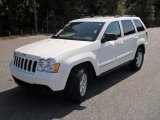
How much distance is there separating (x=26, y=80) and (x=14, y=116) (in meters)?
0.73

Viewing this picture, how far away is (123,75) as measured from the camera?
8.28 m

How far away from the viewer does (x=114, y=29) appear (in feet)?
24.5

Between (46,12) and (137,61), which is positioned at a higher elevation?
(46,12)

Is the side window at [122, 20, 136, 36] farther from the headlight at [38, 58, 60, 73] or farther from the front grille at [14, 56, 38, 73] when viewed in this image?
the front grille at [14, 56, 38, 73]

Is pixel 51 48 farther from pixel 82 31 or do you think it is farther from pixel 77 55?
pixel 82 31

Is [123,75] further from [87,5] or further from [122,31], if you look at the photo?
[87,5]

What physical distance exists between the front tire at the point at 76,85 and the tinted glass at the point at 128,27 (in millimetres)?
2449

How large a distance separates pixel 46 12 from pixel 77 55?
2130 cm

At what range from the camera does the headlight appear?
5.46 metres

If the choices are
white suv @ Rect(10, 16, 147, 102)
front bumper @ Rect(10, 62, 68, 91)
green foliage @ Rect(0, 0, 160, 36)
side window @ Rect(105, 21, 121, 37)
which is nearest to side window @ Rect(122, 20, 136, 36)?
white suv @ Rect(10, 16, 147, 102)

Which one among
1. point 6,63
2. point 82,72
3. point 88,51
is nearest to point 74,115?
point 82,72

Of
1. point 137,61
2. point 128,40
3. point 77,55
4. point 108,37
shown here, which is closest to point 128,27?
point 128,40

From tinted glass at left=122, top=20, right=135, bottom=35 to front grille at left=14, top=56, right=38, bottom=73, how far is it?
319 cm

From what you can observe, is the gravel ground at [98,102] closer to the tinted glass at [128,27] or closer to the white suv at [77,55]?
the white suv at [77,55]
